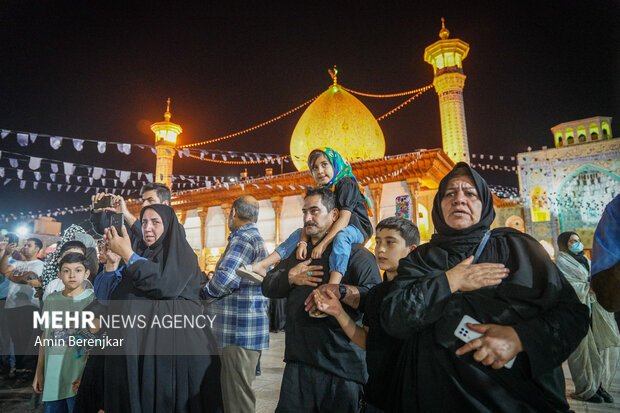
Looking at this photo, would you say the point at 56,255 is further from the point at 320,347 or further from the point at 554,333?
the point at 554,333

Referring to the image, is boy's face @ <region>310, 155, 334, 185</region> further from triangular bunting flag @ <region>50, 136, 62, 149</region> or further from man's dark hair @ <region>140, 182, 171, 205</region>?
triangular bunting flag @ <region>50, 136, 62, 149</region>

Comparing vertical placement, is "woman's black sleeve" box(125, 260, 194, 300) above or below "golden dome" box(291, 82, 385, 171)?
below

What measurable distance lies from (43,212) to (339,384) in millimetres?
22662

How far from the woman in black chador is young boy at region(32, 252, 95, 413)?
913mm

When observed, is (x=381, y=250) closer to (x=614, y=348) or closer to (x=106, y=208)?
(x=106, y=208)

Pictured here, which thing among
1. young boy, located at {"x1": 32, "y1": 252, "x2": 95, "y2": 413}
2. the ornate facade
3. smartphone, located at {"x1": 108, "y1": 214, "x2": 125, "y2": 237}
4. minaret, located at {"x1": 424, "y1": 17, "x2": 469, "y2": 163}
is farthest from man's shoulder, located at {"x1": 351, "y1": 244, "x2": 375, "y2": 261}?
the ornate facade

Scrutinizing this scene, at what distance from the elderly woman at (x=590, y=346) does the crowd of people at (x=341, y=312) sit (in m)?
0.03

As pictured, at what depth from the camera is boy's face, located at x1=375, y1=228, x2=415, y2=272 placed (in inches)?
96.4

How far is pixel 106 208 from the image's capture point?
303 cm

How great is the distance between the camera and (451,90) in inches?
765

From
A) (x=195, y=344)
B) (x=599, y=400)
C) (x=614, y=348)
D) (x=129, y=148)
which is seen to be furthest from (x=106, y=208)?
(x=129, y=148)

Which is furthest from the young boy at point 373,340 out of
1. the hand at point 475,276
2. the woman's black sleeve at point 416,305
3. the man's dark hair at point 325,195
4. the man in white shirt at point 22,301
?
the man in white shirt at point 22,301

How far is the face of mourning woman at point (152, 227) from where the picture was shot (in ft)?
8.61

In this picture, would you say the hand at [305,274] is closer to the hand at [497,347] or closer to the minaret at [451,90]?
the hand at [497,347]
